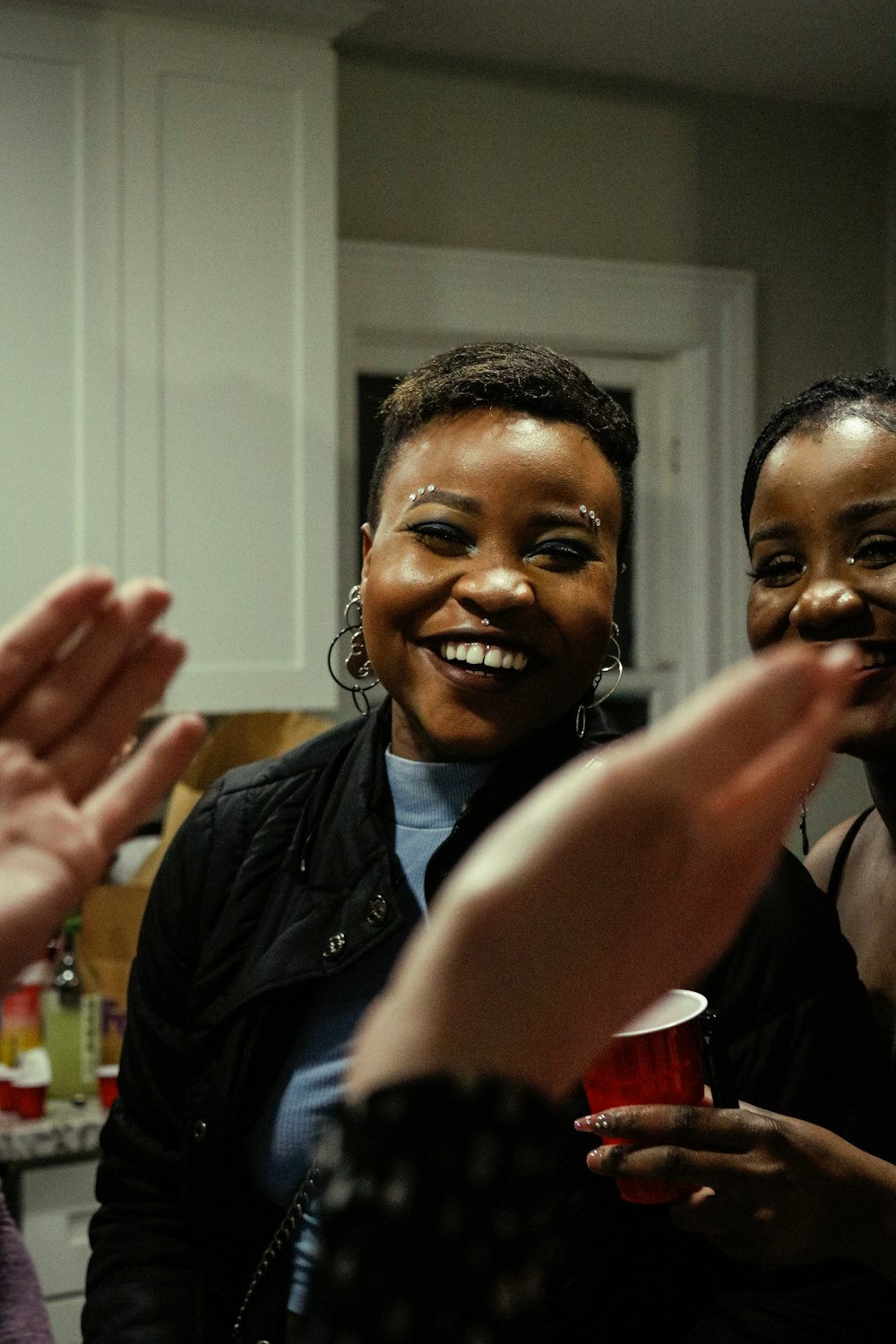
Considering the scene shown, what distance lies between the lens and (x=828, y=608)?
1.05 meters

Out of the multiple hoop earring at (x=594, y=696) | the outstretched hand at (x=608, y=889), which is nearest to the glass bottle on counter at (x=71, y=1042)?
the multiple hoop earring at (x=594, y=696)

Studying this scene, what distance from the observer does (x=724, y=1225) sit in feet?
2.83

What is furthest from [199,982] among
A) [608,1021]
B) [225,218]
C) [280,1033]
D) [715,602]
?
[715,602]

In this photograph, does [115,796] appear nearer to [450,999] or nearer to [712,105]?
[450,999]

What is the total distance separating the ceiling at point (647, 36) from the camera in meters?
2.91

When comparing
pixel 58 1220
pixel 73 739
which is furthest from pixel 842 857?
pixel 58 1220

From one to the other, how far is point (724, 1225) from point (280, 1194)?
1.31ft

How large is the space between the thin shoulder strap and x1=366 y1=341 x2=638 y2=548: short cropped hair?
402mm

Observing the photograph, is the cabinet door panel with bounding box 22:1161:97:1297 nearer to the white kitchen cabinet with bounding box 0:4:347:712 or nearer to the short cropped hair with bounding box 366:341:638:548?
the white kitchen cabinet with bounding box 0:4:347:712

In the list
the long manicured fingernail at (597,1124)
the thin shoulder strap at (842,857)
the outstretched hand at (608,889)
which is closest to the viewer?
the outstretched hand at (608,889)

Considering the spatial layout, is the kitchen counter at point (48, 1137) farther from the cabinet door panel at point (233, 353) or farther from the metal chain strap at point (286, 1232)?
the metal chain strap at point (286, 1232)

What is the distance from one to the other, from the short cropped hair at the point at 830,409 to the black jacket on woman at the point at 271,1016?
0.28m

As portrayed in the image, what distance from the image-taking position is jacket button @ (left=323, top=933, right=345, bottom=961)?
112 centimetres

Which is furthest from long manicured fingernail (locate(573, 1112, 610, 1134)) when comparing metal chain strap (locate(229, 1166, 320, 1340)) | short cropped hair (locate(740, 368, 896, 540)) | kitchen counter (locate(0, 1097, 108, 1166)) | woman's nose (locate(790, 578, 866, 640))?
kitchen counter (locate(0, 1097, 108, 1166))
